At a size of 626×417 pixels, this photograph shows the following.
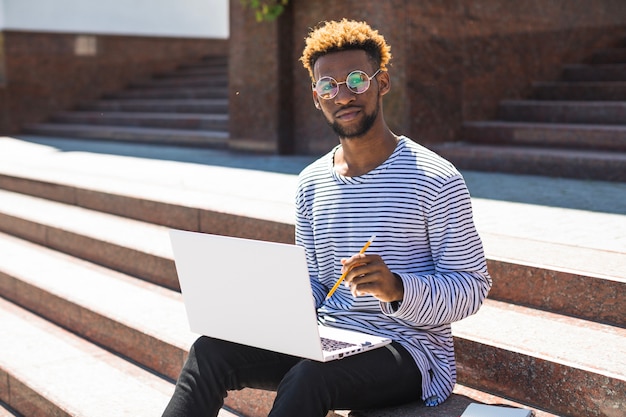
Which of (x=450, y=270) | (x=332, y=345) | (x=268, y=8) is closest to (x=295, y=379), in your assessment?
(x=332, y=345)

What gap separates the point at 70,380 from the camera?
154 inches

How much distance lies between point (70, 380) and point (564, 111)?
4.83 meters

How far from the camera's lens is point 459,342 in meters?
3.05

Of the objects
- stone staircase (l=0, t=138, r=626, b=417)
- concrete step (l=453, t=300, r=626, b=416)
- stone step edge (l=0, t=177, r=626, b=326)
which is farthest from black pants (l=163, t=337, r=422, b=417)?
stone step edge (l=0, t=177, r=626, b=326)

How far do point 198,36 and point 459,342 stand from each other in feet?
41.6

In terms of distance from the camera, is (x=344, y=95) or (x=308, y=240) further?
(x=308, y=240)

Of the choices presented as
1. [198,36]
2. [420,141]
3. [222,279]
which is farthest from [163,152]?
[222,279]

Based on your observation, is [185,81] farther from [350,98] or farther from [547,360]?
[547,360]

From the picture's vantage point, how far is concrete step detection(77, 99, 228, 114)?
11.4m

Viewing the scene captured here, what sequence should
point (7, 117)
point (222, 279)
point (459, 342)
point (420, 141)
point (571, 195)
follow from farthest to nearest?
1. point (7, 117)
2. point (420, 141)
3. point (571, 195)
4. point (459, 342)
5. point (222, 279)

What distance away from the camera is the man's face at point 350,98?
2594 millimetres

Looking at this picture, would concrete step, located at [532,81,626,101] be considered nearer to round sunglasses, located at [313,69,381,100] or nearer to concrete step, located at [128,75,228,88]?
round sunglasses, located at [313,69,381,100]

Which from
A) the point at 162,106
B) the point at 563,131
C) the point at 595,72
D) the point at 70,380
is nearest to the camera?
the point at 70,380

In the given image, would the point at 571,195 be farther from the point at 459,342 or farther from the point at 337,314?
the point at 337,314
